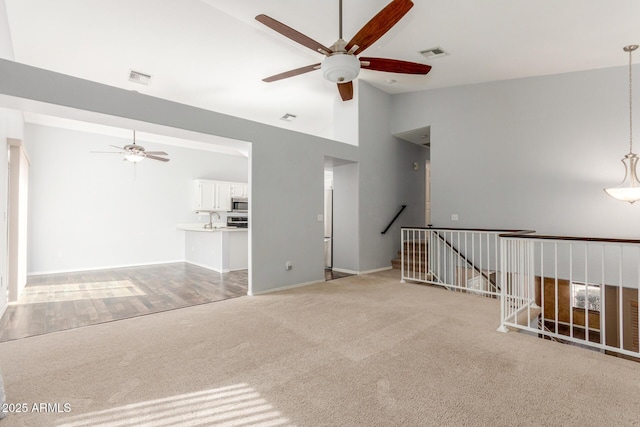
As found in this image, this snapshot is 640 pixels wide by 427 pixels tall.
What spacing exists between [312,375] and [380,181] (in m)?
4.90

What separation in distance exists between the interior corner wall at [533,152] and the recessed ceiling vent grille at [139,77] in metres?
5.07

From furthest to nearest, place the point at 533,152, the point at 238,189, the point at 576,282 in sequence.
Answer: the point at 238,189 < the point at 576,282 < the point at 533,152

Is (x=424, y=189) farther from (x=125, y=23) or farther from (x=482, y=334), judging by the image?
(x=125, y=23)

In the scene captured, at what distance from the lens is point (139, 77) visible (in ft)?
16.8

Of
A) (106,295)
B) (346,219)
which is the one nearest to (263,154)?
(346,219)

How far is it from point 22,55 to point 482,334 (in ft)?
22.3

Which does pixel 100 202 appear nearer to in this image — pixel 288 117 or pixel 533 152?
pixel 288 117

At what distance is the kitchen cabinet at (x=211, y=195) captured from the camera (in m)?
8.24

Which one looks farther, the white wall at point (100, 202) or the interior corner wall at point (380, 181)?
the white wall at point (100, 202)

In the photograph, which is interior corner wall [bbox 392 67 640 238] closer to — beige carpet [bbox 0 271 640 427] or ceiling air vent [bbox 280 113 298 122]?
beige carpet [bbox 0 271 640 427]

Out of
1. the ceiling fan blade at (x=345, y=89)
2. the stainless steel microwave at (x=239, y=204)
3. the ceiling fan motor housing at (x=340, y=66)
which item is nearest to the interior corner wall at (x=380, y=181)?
the ceiling fan blade at (x=345, y=89)

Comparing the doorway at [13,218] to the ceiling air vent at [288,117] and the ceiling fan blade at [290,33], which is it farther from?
the ceiling air vent at [288,117]

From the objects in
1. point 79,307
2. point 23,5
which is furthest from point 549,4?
point 79,307

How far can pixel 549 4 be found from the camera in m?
3.34
